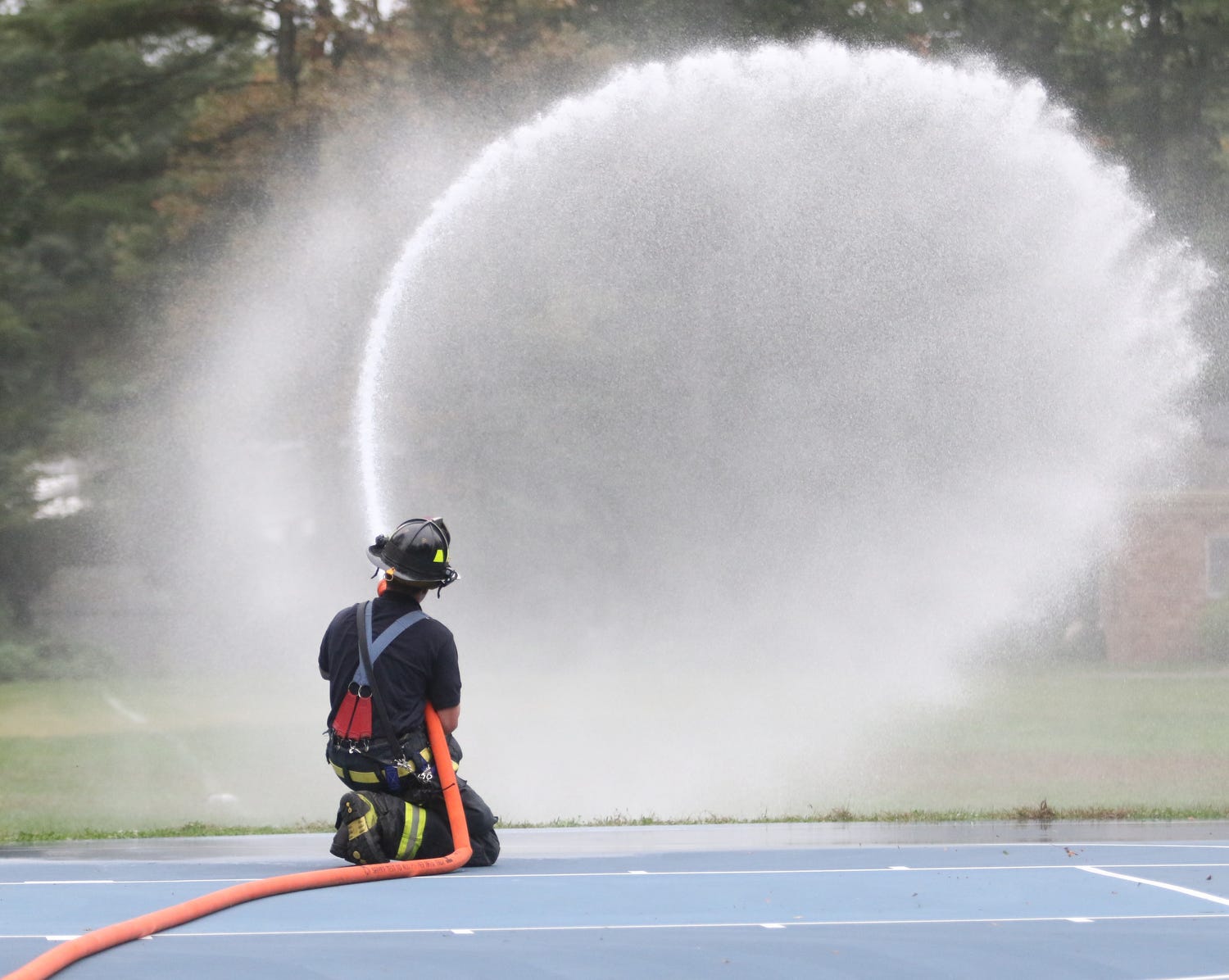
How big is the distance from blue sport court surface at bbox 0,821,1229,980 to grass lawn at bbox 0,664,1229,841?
10.1 ft

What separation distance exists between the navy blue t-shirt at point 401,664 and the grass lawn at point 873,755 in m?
4.40

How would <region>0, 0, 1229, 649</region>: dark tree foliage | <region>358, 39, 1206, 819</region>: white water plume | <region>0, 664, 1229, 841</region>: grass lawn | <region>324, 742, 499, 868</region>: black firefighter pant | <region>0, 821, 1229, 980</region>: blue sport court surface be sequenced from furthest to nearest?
<region>0, 0, 1229, 649</region>: dark tree foliage, <region>358, 39, 1206, 819</region>: white water plume, <region>0, 664, 1229, 841</region>: grass lawn, <region>324, 742, 499, 868</region>: black firefighter pant, <region>0, 821, 1229, 980</region>: blue sport court surface

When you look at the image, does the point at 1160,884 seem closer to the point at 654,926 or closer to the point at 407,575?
the point at 654,926

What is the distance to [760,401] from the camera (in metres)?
26.6

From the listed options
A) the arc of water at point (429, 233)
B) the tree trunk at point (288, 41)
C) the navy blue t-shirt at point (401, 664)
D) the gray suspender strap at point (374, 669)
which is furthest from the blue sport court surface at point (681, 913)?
the tree trunk at point (288, 41)

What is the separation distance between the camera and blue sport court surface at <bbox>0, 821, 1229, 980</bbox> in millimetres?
5719

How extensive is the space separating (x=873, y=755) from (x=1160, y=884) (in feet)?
42.6

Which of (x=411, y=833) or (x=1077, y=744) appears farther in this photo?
(x=1077, y=744)

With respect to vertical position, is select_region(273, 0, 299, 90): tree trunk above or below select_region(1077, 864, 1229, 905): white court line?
above

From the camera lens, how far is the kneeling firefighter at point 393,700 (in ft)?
25.6

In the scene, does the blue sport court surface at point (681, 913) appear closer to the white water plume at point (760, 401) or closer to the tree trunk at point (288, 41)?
the white water plume at point (760, 401)

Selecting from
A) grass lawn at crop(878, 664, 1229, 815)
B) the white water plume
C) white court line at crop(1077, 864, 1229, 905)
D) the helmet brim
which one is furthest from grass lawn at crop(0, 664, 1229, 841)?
the helmet brim

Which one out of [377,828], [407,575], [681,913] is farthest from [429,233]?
[681,913]

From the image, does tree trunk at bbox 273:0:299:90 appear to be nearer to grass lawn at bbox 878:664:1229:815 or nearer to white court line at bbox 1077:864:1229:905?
grass lawn at bbox 878:664:1229:815
